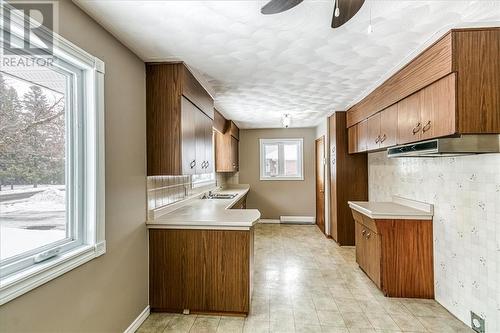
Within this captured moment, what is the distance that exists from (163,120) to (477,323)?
10.5 feet

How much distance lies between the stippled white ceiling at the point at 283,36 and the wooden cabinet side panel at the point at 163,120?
7.3 inches

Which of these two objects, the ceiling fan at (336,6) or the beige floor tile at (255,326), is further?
the beige floor tile at (255,326)

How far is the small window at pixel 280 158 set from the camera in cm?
673

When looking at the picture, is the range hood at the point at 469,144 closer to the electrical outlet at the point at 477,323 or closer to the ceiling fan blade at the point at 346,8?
the ceiling fan blade at the point at 346,8

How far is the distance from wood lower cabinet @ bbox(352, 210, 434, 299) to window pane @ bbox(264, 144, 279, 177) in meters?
3.97

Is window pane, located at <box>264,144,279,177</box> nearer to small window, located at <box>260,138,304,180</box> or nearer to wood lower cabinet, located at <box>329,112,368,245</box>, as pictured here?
small window, located at <box>260,138,304,180</box>

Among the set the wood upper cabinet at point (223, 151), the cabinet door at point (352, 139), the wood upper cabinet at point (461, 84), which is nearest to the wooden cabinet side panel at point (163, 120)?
the wood upper cabinet at point (461, 84)

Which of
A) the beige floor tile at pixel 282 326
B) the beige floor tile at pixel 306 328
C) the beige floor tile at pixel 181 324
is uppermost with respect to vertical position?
the beige floor tile at pixel 181 324

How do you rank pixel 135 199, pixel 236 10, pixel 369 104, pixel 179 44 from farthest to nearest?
1. pixel 369 104
2. pixel 135 199
3. pixel 179 44
4. pixel 236 10

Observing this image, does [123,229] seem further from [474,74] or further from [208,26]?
[474,74]

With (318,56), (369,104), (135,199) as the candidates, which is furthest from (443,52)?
(135,199)

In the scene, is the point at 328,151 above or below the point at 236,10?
below

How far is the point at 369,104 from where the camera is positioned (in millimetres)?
3551

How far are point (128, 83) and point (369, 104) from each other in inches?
117
